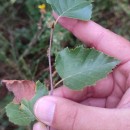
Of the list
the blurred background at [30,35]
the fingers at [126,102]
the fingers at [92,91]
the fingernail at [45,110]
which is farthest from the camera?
Result: the blurred background at [30,35]

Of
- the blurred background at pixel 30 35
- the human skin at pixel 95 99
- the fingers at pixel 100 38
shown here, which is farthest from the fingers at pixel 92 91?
the blurred background at pixel 30 35

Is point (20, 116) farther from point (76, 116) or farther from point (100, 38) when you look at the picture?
point (100, 38)

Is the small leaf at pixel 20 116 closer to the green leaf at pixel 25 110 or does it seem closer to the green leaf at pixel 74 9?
the green leaf at pixel 25 110

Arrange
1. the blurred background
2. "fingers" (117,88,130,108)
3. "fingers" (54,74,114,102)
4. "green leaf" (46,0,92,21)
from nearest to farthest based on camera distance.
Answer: "fingers" (117,88,130,108)
"green leaf" (46,0,92,21)
"fingers" (54,74,114,102)
the blurred background

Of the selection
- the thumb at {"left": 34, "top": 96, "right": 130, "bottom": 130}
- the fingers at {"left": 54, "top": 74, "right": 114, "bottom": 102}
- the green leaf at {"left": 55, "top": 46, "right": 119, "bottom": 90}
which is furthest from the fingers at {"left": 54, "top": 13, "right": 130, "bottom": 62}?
the thumb at {"left": 34, "top": 96, "right": 130, "bottom": 130}

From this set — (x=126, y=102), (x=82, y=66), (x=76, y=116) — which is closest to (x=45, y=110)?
(x=76, y=116)

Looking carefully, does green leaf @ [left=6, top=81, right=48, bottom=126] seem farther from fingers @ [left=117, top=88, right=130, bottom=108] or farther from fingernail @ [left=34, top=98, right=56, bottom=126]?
fingers @ [left=117, top=88, right=130, bottom=108]
